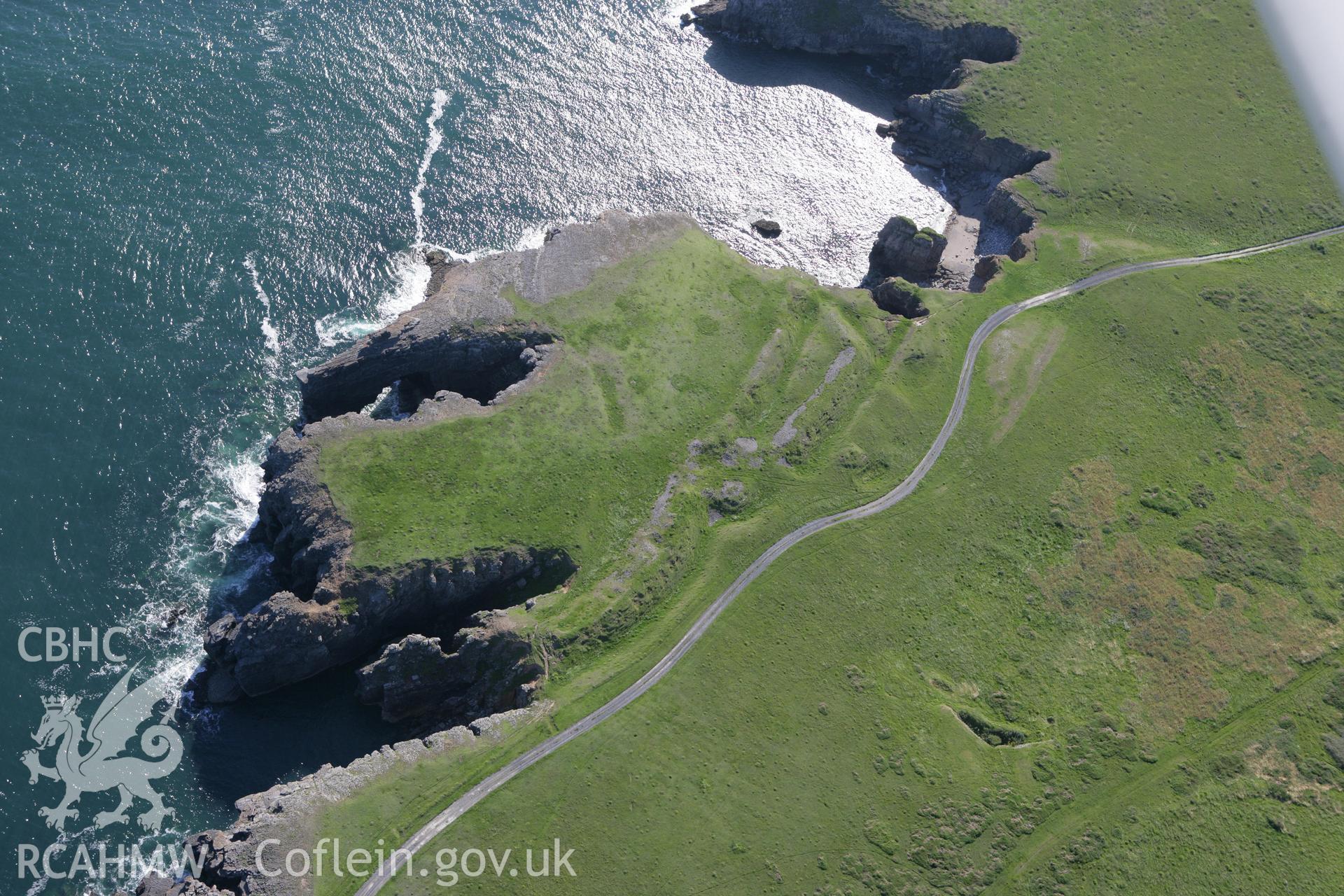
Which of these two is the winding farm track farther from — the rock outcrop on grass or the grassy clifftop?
the rock outcrop on grass

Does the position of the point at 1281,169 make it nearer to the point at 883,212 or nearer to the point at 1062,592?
the point at 883,212

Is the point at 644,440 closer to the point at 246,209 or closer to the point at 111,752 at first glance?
the point at 111,752

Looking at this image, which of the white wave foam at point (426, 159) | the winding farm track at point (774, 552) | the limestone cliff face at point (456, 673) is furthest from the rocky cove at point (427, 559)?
the white wave foam at point (426, 159)

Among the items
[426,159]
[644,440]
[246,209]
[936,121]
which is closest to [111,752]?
[644,440]

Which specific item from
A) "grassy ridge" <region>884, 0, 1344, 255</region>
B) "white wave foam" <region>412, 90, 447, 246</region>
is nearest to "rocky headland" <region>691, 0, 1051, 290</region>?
"grassy ridge" <region>884, 0, 1344, 255</region>

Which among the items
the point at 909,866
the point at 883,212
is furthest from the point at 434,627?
the point at 883,212

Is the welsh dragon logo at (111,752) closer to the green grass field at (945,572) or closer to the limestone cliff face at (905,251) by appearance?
the green grass field at (945,572)
